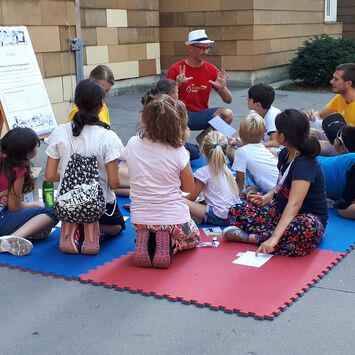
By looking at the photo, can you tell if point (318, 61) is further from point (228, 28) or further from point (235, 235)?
point (235, 235)

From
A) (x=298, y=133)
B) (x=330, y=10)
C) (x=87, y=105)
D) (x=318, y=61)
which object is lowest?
(x=318, y=61)

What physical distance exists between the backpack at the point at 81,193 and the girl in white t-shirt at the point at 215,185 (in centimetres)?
91

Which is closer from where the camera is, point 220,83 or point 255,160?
point 255,160

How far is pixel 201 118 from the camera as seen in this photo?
7727 millimetres

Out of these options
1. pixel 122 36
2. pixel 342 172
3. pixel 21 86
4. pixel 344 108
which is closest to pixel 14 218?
pixel 342 172

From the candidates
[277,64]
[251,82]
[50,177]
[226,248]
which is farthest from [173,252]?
[277,64]

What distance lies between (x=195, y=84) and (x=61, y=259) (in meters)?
3.86

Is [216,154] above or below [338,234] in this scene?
above

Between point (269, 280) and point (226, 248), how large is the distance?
689 mm

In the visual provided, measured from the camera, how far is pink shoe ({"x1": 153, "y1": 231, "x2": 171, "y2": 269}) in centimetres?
423

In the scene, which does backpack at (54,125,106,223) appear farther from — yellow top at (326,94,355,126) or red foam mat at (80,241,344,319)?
yellow top at (326,94,355,126)

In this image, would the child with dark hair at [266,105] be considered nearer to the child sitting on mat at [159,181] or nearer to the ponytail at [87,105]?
the child sitting on mat at [159,181]

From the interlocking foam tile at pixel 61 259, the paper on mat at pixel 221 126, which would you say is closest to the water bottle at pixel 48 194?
the interlocking foam tile at pixel 61 259

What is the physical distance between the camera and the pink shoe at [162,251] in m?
4.23
